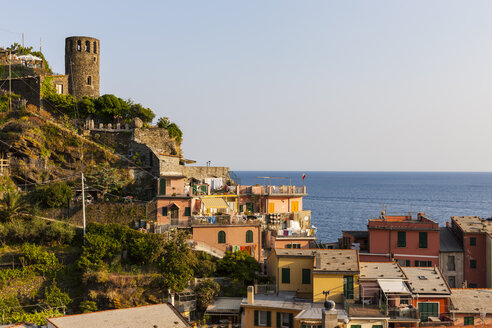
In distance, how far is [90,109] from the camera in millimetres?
51062

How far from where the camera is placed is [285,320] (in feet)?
97.1

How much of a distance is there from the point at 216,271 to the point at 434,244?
16.6m

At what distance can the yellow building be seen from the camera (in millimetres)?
30859

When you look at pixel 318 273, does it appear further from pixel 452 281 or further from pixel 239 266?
pixel 452 281

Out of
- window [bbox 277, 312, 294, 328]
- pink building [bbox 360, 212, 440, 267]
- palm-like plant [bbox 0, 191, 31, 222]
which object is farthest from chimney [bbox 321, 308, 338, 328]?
palm-like plant [bbox 0, 191, 31, 222]

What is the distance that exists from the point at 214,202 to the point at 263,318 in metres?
15.7

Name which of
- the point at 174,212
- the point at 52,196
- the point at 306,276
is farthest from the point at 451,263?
the point at 52,196

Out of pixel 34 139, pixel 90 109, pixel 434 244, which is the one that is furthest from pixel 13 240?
pixel 434 244

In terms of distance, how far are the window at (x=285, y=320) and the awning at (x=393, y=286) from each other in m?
5.46

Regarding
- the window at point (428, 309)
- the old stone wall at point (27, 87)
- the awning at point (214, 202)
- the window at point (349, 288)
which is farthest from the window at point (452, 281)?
the old stone wall at point (27, 87)

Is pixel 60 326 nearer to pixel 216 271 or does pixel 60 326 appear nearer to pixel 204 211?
pixel 216 271

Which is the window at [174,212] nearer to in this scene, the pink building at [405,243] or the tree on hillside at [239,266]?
the tree on hillside at [239,266]

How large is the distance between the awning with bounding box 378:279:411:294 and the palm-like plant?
26090 millimetres

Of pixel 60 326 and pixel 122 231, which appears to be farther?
pixel 122 231
